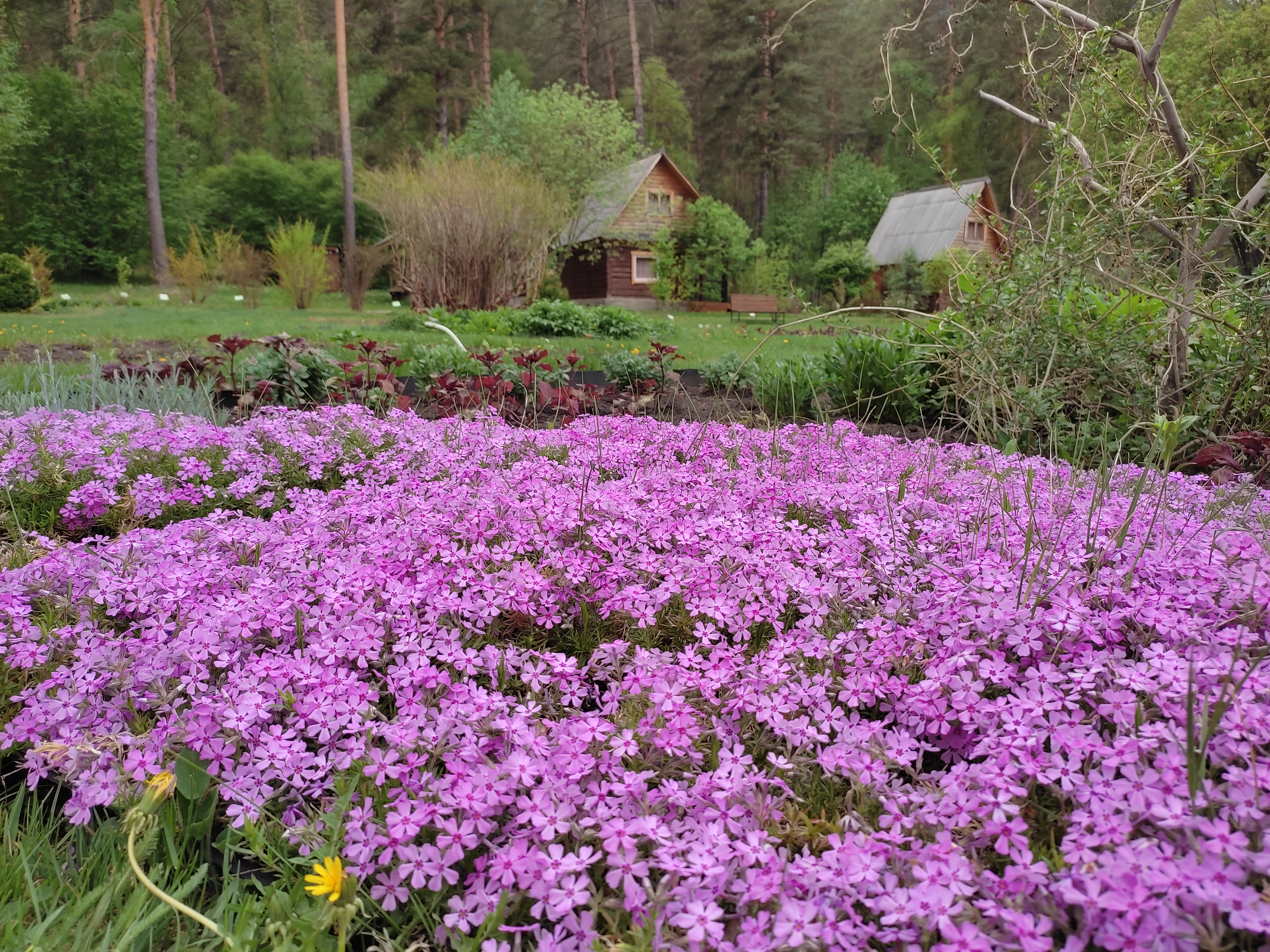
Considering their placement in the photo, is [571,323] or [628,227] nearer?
[571,323]

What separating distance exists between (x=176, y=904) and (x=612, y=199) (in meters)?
31.1

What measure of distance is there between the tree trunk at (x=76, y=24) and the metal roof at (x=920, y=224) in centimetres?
3198

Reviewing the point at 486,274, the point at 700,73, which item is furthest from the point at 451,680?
the point at 700,73

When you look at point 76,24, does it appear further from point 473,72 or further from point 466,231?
point 466,231

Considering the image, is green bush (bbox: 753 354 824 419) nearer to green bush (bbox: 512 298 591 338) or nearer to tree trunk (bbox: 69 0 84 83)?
green bush (bbox: 512 298 591 338)

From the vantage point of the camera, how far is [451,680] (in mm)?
1479

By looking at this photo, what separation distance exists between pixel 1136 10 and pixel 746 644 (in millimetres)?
3631

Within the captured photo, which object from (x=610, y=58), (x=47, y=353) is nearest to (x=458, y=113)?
(x=610, y=58)

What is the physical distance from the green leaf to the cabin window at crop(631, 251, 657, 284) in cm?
2965

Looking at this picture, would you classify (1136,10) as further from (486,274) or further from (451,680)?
(486,274)

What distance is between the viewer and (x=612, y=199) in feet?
98.2

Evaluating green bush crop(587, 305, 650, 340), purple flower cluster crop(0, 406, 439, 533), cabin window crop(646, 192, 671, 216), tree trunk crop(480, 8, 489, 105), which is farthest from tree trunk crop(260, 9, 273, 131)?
purple flower cluster crop(0, 406, 439, 533)

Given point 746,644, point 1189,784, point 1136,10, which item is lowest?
point 746,644

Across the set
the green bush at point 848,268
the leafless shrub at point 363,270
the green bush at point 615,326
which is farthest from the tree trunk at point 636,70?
the green bush at point 615,326
